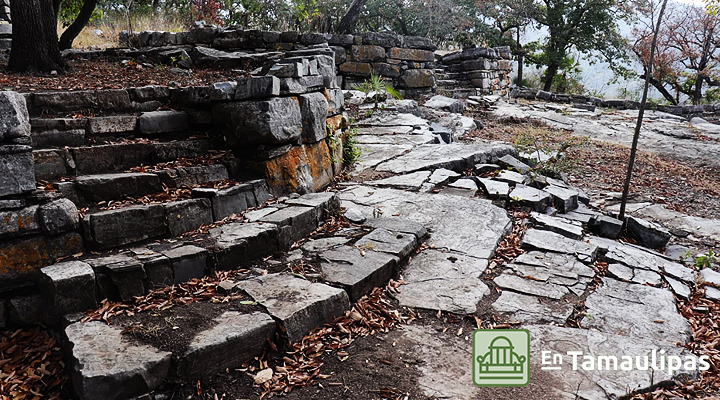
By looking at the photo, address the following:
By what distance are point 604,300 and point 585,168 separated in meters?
5.38

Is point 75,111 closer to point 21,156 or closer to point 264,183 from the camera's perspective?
point 21,156

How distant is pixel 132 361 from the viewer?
7.54ft

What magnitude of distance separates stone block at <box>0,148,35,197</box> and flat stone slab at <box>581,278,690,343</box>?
12.3 feet

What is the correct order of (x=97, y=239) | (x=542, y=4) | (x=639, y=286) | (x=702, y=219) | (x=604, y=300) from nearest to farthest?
(x=97, y=239)
(x=604, y=300)
(x=639, y=286)
(x=702, y=219)
(x=542, y=4)

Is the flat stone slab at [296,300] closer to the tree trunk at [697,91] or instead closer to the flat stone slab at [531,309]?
the flat stone slab at [531,309]

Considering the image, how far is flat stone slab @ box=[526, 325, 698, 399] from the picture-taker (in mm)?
2561

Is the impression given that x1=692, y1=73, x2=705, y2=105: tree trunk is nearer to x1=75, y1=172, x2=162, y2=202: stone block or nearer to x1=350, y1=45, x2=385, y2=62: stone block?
x1=350, y1=45, x2=385, y2=62: stone block

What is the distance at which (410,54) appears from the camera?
41.1 ft

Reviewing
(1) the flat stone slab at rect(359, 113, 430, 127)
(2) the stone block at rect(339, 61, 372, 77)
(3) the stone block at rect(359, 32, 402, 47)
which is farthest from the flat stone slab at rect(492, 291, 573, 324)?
(3) the stone block at rect(359, 32, 402, 47)

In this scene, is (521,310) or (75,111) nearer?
(521,310)

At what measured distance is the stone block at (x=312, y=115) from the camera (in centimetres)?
491

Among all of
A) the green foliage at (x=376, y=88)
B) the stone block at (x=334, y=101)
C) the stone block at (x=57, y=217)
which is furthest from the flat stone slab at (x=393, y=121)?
the stone block at (x=57, y=217)

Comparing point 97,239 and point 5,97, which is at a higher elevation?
point 5,97

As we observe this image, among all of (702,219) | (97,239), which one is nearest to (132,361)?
(97,239)
